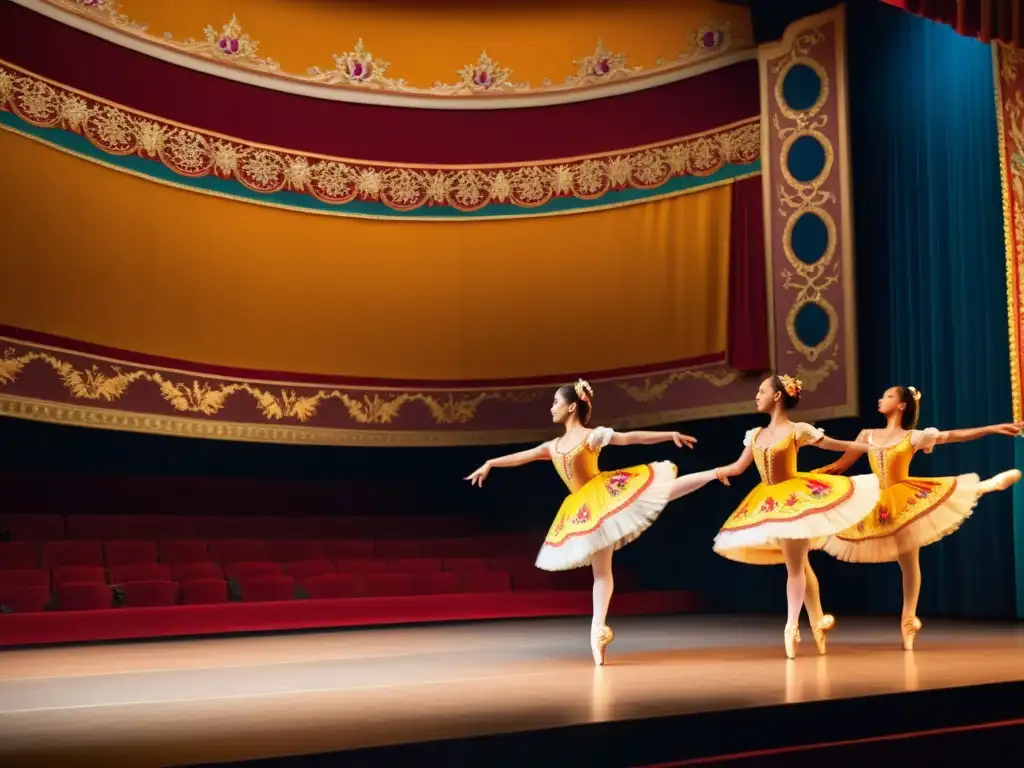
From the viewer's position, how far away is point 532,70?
10.5 metres

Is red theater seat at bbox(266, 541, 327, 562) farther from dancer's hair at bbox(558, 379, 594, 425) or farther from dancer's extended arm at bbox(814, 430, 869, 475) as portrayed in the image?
dancer's extended arm at bbox(814, 430, 869, 475)

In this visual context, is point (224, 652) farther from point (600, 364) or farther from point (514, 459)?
point (600, 364)

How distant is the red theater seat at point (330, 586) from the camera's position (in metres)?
7.90

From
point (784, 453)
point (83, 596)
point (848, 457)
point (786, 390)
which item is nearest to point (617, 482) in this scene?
point (784, 453)

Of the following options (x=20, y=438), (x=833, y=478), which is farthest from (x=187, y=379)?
(x=833, y=478)

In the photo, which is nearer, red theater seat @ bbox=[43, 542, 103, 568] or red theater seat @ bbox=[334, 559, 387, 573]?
red theater seat @ bbox=[43, 542, 103, 568]

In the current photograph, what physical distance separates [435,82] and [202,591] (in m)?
5.30

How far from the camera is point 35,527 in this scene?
8.06m

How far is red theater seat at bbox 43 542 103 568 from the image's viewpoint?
7309 millimetres

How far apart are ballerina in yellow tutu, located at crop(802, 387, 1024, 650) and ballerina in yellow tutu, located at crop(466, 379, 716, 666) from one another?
3.41 feet

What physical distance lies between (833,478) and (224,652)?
3.21 metres

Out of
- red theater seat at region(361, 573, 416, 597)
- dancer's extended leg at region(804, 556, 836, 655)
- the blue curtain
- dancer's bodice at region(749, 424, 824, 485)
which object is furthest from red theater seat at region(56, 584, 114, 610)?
the blue curtain

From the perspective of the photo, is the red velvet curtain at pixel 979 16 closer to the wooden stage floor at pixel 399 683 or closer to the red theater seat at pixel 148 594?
the wooden stage floor at pixel 399 683

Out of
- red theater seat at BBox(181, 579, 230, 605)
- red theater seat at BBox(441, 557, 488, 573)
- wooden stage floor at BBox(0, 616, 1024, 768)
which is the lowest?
wooden stage floor at BBox(0, 616, 1024, 768)
